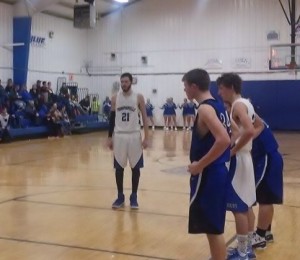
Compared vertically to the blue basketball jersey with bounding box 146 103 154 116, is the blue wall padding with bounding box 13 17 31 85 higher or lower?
higher

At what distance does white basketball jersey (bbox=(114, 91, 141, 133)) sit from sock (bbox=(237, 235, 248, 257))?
8.83ft

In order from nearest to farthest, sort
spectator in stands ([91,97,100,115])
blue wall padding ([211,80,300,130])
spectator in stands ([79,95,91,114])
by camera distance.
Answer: blue wall padding ([211,80,300,130]) < spectator in stands ([79,95,91,114]) < spectator in stands ([91,97,100,115])

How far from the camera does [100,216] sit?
6.09 m

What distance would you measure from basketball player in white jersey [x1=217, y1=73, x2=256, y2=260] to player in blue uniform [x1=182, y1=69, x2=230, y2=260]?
664 millimetres

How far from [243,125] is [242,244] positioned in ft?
3.47

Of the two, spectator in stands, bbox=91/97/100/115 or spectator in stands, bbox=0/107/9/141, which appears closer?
spectator in stands, bbox=0/107/9/141

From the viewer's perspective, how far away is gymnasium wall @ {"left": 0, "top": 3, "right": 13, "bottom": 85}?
66.3ft

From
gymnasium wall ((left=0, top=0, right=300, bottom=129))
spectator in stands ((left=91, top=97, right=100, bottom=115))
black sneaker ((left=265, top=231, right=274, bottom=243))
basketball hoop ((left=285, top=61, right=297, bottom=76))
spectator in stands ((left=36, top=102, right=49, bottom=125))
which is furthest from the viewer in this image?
spectator in stands ((left=91, top=97, right=100, bottom=115))

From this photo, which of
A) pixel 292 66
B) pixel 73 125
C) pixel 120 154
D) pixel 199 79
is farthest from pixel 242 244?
pixel 292 66

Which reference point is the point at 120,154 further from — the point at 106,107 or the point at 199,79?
the point at 106,107

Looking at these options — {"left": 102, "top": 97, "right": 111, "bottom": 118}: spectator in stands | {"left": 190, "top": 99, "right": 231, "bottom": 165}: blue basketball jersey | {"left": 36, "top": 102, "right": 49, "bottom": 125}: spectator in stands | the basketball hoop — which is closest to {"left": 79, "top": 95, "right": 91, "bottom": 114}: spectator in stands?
{"left": 102, "top": 97, "right": 111, "bottom": 118}: spectator in stands

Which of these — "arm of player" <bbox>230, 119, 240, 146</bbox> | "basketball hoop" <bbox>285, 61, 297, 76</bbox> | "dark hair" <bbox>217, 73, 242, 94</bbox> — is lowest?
"arm of player" <bbox>230, 119, 240, 146</bbox>

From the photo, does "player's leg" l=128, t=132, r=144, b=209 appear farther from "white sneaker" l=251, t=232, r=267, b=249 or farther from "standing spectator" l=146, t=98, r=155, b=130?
"standing spectator" l=146, t=98, r=155, b=130

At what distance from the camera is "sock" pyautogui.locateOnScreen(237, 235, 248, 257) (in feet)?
13.8
